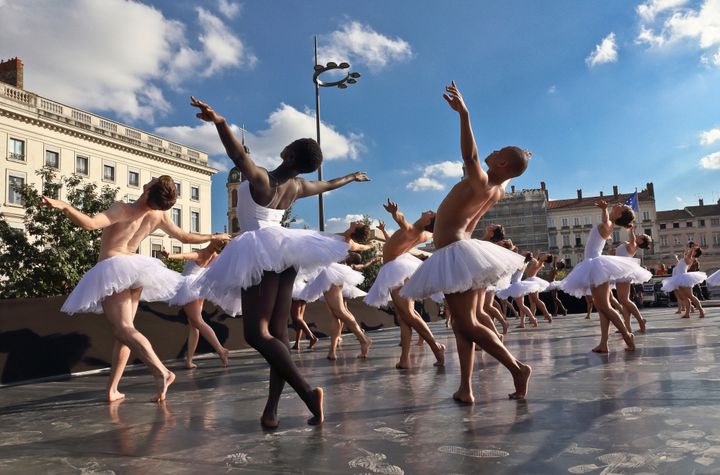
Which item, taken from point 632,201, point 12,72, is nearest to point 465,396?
point 12,72

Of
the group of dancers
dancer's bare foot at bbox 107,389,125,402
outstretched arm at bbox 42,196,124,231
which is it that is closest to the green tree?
dancer's bare foot at bbox 107,389,125,402

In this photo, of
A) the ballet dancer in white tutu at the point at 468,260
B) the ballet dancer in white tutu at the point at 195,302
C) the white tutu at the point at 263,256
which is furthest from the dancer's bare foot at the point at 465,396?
the ballet dancer in white tutu at the point at 195,302

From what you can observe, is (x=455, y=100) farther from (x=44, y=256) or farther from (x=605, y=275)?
(x=44, y=256)

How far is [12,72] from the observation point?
40.1 metres

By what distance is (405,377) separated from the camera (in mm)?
5824

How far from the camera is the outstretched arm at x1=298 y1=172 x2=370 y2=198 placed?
13.9 feet

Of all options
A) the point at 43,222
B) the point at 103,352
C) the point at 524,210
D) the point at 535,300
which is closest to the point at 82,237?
the point at 43,222

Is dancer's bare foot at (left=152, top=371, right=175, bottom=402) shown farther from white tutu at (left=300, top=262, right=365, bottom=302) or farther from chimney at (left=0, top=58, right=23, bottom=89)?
chimney at (left=0, top=58, right=23, bottom=89)

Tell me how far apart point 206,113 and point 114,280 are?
2298 mm

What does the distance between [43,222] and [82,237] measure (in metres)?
1.95

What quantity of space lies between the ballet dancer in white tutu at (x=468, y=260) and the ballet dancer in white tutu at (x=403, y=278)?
2051mm

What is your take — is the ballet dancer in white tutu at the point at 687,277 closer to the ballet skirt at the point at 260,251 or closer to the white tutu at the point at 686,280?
the white tutu at the point at 686,280

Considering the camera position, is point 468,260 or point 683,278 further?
point 683,278

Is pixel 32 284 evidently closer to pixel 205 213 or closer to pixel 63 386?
pixel 63 386
